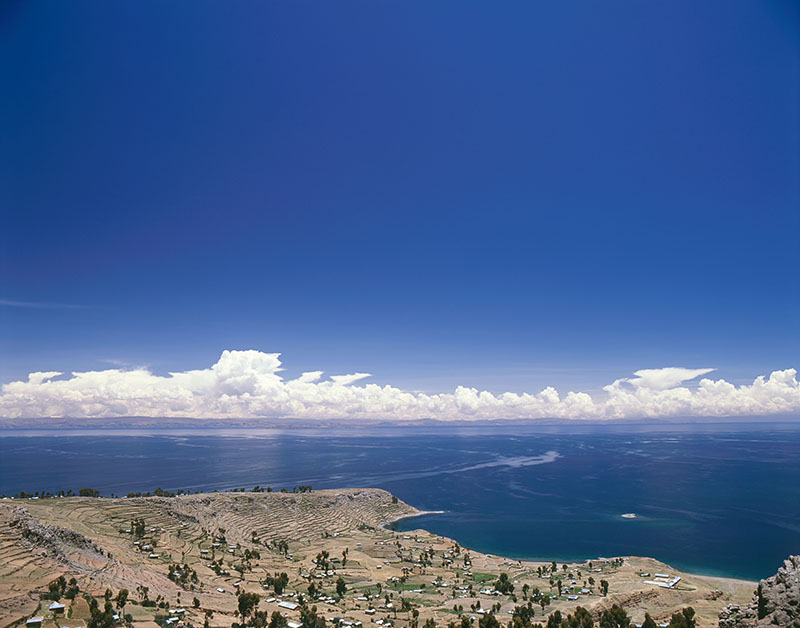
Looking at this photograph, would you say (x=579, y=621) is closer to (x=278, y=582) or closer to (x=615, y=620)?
(x=615, y=620)

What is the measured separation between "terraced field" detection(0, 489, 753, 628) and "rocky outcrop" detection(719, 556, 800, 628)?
7650 millimetres

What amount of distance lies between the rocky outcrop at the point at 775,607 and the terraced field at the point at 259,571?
765 cm

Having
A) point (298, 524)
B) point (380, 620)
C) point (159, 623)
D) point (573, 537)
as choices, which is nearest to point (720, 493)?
point (573, 537)

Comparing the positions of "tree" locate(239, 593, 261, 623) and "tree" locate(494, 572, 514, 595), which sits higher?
"tree" locate(239, 593, 261, 623)

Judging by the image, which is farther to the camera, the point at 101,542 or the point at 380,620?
the point at 101,542

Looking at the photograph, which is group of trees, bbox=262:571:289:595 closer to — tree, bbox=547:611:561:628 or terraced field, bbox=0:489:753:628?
terraced field, bbox=0:489:753:628

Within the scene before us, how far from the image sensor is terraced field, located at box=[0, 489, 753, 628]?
156 feet

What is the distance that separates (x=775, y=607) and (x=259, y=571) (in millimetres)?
63447

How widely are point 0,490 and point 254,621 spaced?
602 ft

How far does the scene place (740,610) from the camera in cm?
3928

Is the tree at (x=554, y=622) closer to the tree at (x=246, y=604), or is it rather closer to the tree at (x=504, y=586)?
the tree at (x=504, y=586)

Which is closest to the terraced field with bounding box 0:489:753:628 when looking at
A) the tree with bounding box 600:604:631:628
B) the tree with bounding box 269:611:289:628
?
the tree with bounding box 269:611:289:628

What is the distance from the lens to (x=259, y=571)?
68.3 meters

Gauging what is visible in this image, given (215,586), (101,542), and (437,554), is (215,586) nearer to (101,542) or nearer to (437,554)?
(101,542)
